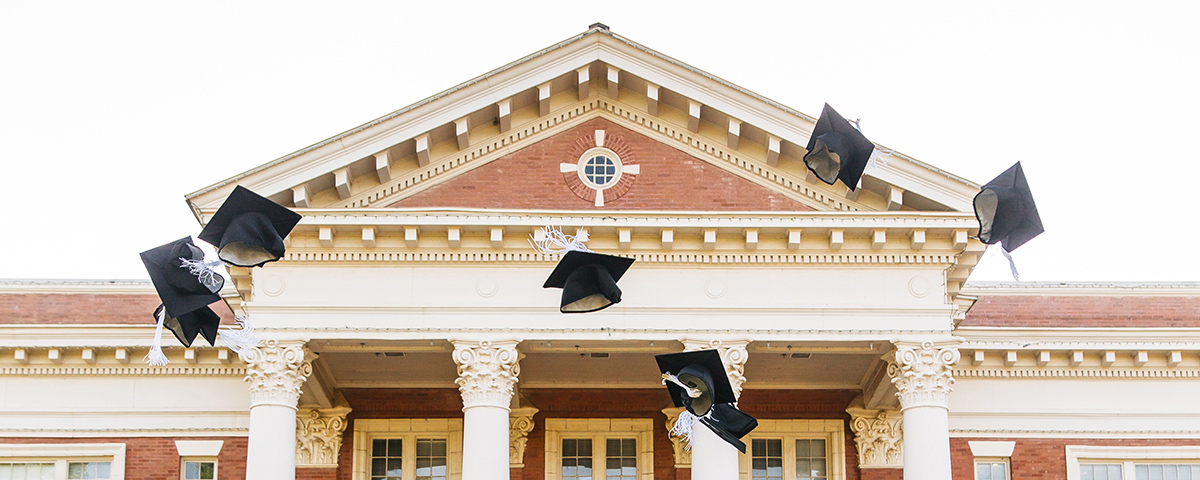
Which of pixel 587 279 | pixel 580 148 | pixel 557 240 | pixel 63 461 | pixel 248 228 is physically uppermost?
pixel 580 148

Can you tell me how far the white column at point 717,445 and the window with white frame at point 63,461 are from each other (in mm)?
8710

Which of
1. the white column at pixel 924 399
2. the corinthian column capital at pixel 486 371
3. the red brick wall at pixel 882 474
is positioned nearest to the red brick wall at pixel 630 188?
the corinthian column capital at pixel 486 371

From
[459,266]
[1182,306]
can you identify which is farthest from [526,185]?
[1182,306]

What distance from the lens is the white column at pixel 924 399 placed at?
19.0 m

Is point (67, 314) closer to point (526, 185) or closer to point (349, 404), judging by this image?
point (349, 404)

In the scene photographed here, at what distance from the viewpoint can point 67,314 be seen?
23516mm

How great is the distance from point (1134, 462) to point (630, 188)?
8729 mm

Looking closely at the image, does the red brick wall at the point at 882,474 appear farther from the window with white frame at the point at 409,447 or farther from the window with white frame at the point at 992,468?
the window with white frame at the point at 409,447

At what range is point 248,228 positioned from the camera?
17281 mm

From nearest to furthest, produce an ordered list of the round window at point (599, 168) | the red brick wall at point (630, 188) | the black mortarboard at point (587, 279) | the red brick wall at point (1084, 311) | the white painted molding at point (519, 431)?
the black mortarboard at point (587, 279) → the red brick wall at point (630, 188) → the round window at point (599, 168) → the white painted molding at point (519, 431) → the red brick wall at point (1084, 311)

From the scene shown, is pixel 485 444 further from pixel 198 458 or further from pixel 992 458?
pixel 992 458

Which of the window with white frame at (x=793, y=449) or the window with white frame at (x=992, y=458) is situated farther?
the window with white frame at (x=793, y=449)

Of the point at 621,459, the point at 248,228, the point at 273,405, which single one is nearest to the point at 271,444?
the point at 273,405

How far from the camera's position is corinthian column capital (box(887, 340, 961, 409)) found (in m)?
19.2
